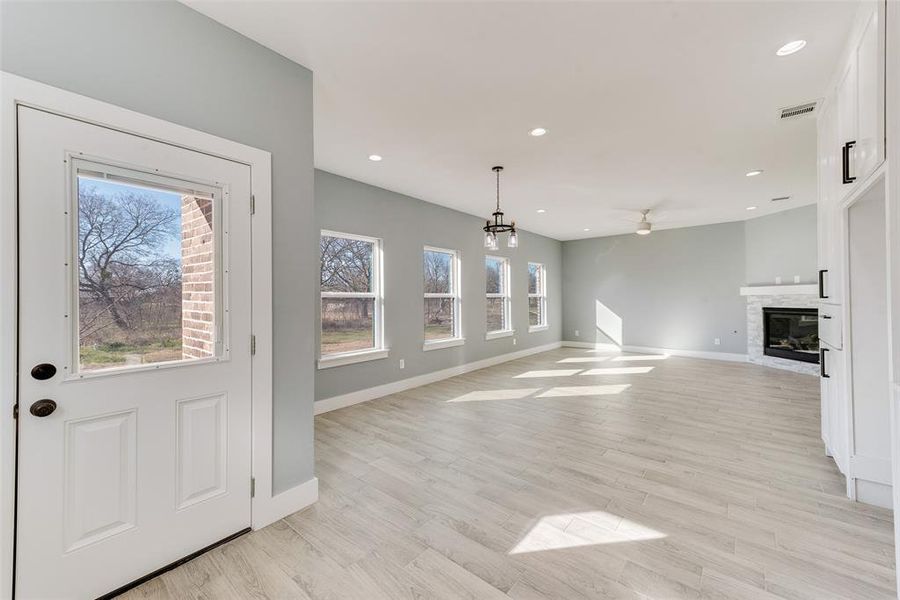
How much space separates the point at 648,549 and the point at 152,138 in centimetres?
314

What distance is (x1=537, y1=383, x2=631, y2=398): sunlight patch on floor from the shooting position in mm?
4797

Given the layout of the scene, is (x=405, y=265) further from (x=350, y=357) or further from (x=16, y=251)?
(x=16, y=251)

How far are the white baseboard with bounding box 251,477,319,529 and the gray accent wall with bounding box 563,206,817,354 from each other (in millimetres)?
7773

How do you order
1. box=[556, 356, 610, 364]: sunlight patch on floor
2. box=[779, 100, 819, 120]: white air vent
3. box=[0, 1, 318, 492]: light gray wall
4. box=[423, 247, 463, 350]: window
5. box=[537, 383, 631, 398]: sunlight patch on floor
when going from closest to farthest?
box=[0, 1, 318, 492]: light gray wall
box=[779, 100, 819, 120]: white air vent
box=[537, 383, 631, 398]: sunlight patch on floor
box=[423, 247, 463, 350]: window
box=[556, 356, 610, 364]: sunlight patch on floor

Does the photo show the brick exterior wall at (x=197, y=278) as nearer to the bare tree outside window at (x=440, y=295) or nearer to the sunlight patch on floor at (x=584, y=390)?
the bare tree outside window at (x=440, y=295)

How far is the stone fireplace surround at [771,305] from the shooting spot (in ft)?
19.3

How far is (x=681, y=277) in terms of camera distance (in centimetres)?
762

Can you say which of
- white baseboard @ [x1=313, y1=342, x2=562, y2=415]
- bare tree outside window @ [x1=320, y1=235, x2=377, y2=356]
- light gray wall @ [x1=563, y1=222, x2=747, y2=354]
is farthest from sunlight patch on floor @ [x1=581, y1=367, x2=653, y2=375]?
bare tree outside window @ [x1=320, y1=235, x2=377, y2=356]

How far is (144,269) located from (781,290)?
840 centimetres

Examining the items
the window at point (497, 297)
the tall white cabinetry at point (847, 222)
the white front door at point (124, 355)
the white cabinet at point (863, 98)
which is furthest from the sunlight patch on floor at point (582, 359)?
the white front door at point (124, 355)

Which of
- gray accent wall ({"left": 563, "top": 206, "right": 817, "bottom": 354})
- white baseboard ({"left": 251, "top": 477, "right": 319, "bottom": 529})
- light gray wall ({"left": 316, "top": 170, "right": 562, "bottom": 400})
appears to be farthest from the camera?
gray accent wall ({"left": 563, "top": 206, "right": 817, "bottom": 354})

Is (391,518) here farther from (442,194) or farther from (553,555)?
(442,194)

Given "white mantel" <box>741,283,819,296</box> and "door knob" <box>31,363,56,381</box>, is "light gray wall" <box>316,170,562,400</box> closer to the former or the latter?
"door knob" <box>31,363,56,381</box>

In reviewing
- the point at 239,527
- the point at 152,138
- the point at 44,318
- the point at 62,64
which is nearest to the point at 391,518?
the point at 239,527
